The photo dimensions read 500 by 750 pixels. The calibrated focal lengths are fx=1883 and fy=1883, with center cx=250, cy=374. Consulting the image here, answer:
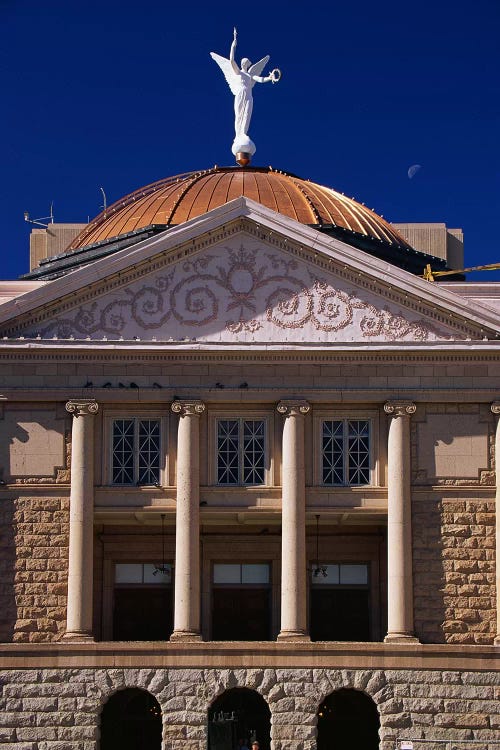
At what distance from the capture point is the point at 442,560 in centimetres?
4725

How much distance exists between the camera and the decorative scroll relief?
4794cm

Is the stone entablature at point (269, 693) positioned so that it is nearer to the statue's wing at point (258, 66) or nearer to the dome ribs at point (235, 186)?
the dome ribs at point (235, 186)

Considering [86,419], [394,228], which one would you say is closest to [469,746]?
[86,419]

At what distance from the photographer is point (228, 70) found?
58.4 meters

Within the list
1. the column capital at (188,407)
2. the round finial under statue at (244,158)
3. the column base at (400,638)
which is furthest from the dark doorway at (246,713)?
the round finial under statue at (244,158)

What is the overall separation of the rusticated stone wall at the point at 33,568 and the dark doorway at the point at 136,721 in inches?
159

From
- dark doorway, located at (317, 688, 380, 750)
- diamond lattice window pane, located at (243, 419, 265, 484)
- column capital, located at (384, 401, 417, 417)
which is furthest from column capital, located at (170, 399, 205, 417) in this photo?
dark doorway, located at (317, 688, 380, 750)

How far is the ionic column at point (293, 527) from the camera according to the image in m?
46.8

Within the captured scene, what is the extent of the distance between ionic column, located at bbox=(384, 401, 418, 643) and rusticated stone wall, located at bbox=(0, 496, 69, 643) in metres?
8.16

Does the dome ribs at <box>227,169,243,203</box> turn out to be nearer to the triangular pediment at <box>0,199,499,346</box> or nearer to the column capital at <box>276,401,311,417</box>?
the triangular pediment at <box>0,199,499,346</box>

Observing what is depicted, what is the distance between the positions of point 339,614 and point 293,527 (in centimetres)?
481

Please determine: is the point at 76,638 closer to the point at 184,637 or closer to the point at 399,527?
the point at 184,637

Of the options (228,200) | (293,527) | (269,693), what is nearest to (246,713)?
(269,693)

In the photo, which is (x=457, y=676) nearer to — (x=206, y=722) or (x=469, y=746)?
(x=469, y=746)
